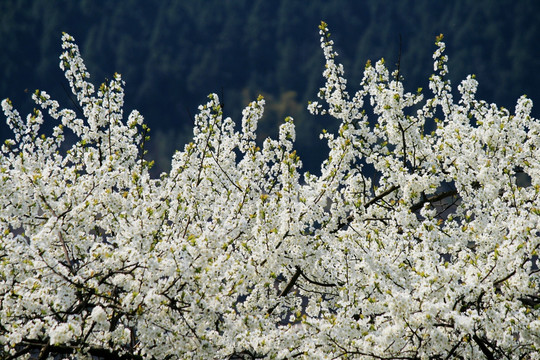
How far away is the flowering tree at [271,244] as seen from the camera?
580cm

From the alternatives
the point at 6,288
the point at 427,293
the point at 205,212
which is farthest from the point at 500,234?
the point at 6,288

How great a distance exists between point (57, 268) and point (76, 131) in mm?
5394

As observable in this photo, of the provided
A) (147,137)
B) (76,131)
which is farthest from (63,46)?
(147,137)

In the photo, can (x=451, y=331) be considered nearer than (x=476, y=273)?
No

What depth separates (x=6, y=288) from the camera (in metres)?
6.30

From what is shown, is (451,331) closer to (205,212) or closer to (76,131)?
(205,212)

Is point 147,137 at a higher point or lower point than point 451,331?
higher

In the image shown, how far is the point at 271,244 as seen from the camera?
7371 mm

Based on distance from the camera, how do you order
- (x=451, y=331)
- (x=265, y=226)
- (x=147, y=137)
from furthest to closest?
1. (x=147, y=137)
2. (x=265, y=226)
3. (x=451, y=331)

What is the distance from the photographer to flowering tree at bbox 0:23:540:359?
5.80 m

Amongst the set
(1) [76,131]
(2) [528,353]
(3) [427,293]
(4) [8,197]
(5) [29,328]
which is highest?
(1) [76,131]

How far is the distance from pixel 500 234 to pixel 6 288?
7.68 metres

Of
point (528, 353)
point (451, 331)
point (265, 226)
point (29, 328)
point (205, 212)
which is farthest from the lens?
point (205, 212)

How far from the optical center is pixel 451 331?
20.6 ft
